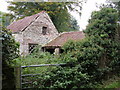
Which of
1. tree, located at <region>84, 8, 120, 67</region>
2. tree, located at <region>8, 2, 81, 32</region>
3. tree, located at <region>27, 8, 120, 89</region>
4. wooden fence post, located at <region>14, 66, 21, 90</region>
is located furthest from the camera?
tree, located at <region>8, 2, 81, 32</region>

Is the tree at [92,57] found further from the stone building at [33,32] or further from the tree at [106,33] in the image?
the stone building at [33,32]

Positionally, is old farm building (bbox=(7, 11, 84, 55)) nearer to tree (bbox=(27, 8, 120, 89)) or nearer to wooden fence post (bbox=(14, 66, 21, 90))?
tree (bbox=(27, 8, 120, 89))

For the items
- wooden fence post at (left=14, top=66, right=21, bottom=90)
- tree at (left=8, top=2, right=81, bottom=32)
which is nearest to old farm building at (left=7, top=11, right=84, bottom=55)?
tree at (left=8, top=2, right=81, bottom=32)

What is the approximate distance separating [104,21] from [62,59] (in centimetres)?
184

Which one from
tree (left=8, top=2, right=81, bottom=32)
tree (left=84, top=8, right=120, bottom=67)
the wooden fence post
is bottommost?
the wooden fence post

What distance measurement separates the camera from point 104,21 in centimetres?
394

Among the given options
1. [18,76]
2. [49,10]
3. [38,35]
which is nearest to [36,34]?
[38,35]

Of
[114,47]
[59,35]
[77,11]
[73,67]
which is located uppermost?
[77,11]

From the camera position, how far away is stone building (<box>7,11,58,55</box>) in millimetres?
7820

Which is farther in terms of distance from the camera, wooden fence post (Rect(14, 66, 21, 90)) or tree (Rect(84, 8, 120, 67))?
tree (Rect(84, 8, 120, 67))

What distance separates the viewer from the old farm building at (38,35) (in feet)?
25.6

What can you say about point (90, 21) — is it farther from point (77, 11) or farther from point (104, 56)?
point (77, 11)

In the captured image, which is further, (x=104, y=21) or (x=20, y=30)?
(x=20, y=30)

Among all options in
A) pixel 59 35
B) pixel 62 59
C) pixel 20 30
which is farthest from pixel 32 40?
pixel 62 59
